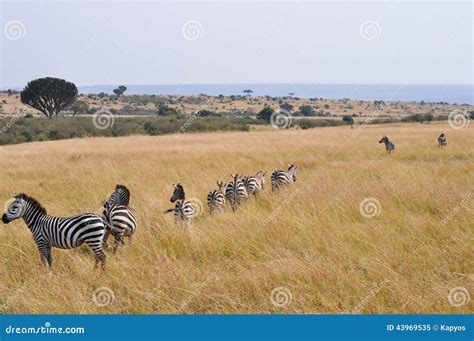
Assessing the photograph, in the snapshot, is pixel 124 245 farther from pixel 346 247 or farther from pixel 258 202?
pixel 258 202

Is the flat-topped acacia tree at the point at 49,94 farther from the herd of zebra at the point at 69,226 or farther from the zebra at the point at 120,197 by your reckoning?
the herd of zebra at the point at 69,226

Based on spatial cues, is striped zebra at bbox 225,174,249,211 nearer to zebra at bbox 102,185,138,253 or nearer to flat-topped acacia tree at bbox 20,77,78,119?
zebra at bbox 102,185,138,253

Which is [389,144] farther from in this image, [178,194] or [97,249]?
[97,249]

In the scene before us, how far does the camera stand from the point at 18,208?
240 inches

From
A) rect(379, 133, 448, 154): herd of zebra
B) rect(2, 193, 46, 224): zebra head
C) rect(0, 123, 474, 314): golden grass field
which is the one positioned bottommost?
rect(0, 123, 474, 314): golden grass field

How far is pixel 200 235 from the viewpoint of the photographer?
715cm

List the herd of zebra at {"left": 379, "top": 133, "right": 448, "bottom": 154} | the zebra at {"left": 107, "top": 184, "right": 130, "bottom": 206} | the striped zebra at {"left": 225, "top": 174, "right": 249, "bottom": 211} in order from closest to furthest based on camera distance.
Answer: the zebra at {"left": 107, "top": 184, "right": 130, "bottom": 206} → the striped zebra at {"left": 225, "top": 174, "right": 249, "bottom": 211} → the herd of zebra at {"left": 379, "top": 133, "right": 448, "bottom": 154}

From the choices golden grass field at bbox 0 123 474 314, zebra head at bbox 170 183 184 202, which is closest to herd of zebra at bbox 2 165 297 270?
golden grass field at bbox 0 123 474 314

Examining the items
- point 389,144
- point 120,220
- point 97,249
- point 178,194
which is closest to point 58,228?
point 97,249

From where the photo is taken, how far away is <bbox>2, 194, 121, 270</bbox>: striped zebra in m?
5.74

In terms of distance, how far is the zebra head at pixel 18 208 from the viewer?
20.0ft

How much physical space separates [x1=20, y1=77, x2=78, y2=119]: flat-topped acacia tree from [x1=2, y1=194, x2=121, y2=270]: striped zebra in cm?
5249

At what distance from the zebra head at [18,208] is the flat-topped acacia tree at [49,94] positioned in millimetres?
52423

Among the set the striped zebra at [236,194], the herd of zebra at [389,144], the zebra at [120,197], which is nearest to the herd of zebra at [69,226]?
the zebra at [120,197]
